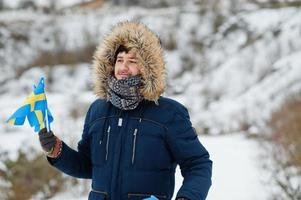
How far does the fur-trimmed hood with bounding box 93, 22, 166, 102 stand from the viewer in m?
2.53

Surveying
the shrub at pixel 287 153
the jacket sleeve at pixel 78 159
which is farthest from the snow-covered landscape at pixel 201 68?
the jacket sleeve at pixel 78 159

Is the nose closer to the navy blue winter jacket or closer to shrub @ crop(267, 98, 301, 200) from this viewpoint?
the navy blue winter jacket

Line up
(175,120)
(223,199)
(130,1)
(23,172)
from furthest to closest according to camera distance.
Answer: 1. (130,1)
2. (23,172)
3. (223,199)
4. (175,120)

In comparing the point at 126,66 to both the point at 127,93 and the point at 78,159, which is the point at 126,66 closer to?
the point at 127,93

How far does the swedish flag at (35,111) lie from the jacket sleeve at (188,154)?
26.0 inches

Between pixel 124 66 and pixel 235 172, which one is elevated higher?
pixel 124 66

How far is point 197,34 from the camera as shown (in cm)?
3891

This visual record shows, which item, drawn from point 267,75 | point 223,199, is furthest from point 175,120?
point 267,75

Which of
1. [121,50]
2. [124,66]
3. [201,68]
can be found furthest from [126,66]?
[201,68]

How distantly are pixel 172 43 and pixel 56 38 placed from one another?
8.91 meters

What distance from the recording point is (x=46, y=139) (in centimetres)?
262

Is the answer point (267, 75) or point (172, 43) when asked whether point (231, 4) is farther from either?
point (267, 75)

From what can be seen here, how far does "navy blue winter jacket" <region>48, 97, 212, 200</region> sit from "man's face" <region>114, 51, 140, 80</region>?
16cm

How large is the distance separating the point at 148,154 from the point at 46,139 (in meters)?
0.53
